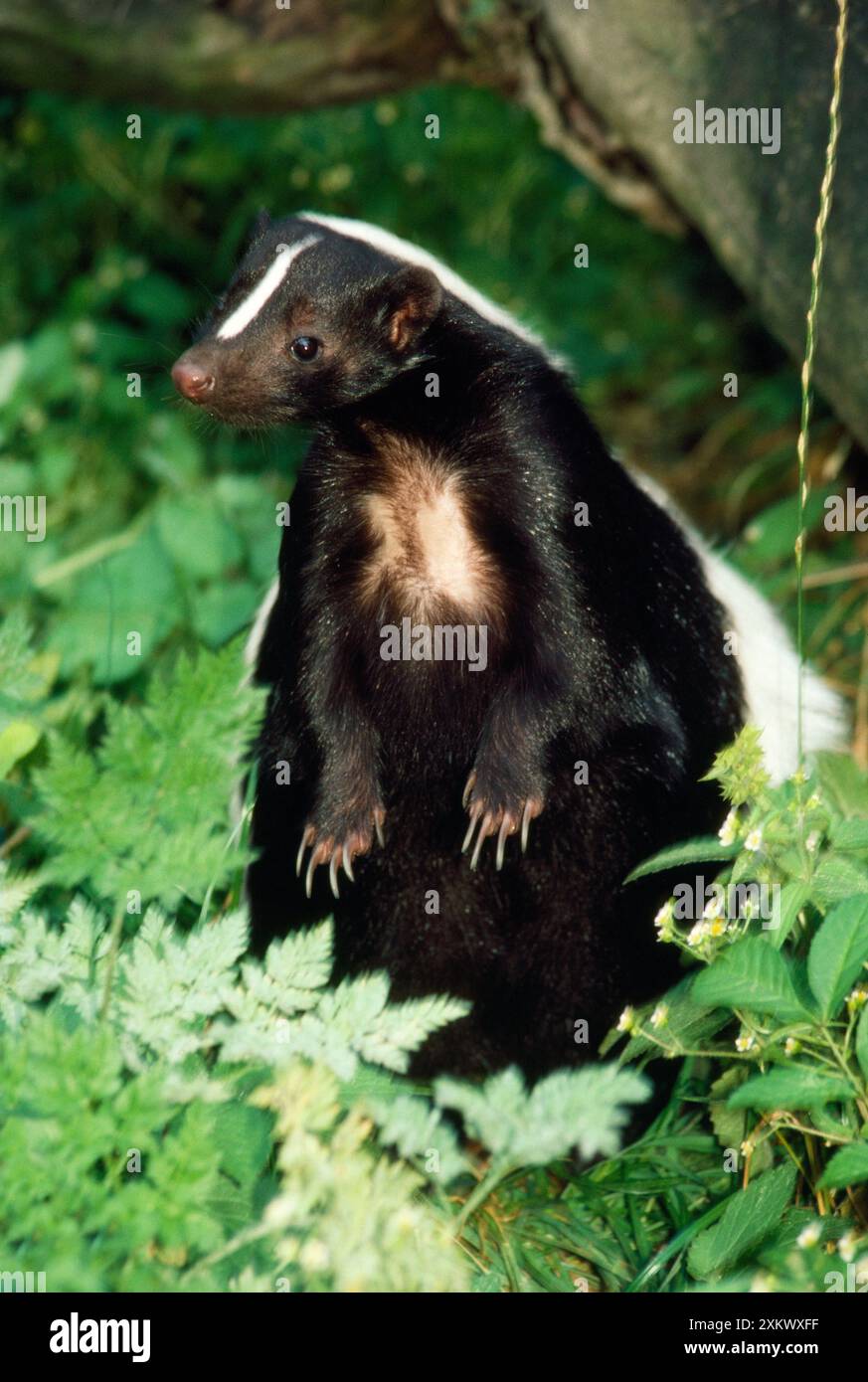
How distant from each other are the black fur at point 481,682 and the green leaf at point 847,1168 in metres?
1.13

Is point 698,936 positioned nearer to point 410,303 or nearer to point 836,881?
point 836,881

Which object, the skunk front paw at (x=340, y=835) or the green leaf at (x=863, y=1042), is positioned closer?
the green leaf at (x=863, y=1042)

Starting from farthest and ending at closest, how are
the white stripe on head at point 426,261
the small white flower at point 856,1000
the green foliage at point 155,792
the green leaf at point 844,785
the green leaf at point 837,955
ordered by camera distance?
the green leaf at point 844,785 → the white stripe on head at point 426,261 → the green foliage at point 155,792 → the small white flower at point 856,1000 → the green leaf at point 837,955

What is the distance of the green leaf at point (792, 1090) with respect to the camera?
10.5ft

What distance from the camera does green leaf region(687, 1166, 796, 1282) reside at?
3449mm

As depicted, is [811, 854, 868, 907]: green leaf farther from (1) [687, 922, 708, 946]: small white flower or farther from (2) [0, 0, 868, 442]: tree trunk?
(2) [0, 0, 868, 442]: tree trunk

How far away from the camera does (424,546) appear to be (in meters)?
4.18

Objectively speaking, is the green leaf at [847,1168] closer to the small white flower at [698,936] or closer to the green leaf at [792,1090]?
the green leaf at [792,1090]

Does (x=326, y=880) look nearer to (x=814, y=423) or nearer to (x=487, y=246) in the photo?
(x=814, y=423)

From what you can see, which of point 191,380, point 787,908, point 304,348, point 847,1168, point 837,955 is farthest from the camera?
point 304,348

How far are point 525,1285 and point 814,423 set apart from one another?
3.93 meters

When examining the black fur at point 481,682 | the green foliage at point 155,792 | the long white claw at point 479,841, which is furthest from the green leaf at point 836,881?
the green foliage at point 155,792

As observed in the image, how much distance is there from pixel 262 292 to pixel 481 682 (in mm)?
1082

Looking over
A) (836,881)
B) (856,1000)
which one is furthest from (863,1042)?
(836,881)
